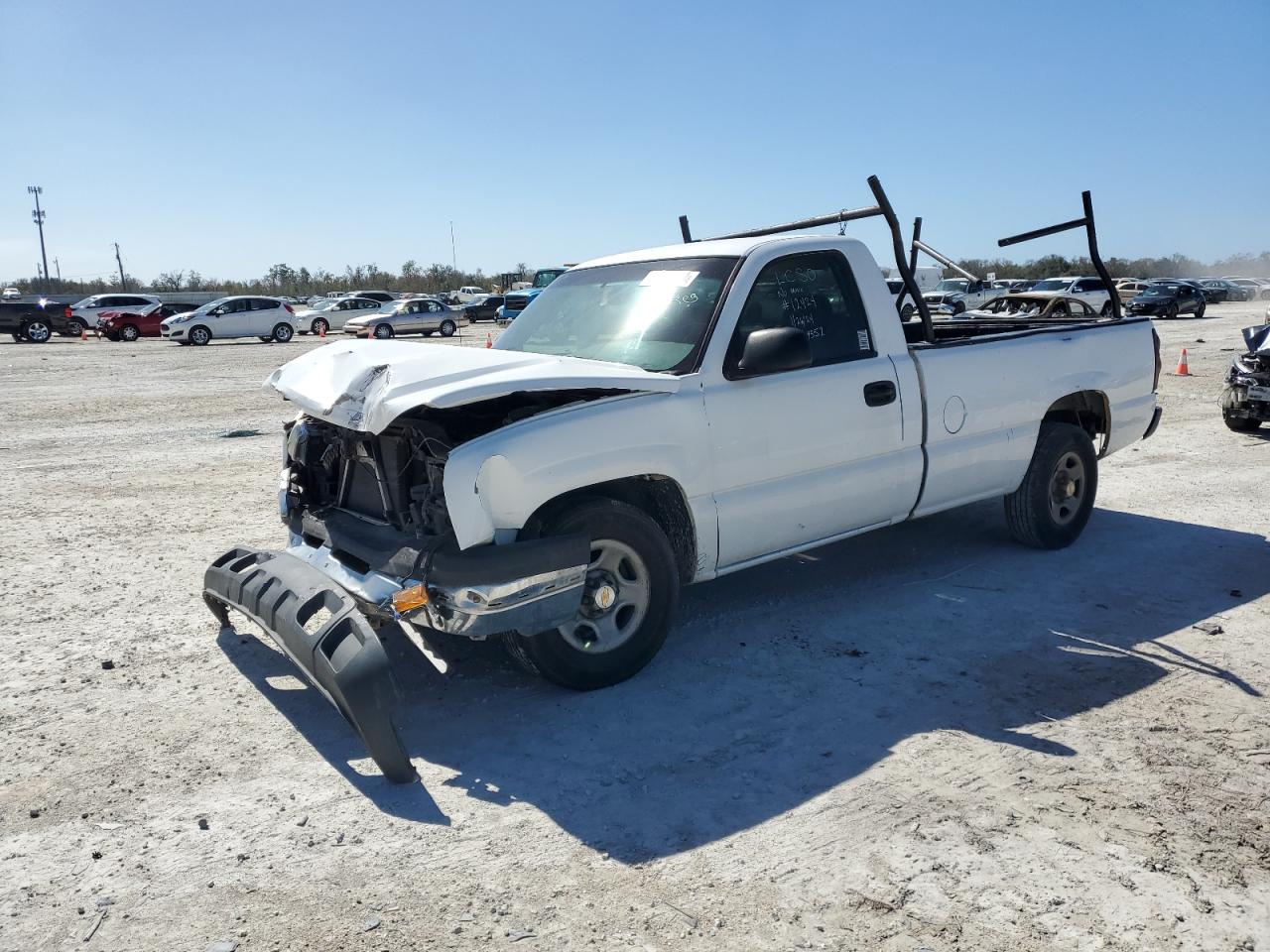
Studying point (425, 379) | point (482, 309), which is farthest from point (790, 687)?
point (482, 309)

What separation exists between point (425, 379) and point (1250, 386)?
997cm

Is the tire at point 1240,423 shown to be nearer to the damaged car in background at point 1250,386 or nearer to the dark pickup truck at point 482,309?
the damaged car in background at point 1250,386

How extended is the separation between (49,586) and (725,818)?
4.78 m

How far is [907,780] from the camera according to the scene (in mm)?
3695

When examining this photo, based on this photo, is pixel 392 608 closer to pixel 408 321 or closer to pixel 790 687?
pixel 790 687

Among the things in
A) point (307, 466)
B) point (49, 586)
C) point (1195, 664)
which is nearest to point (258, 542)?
point (49, 586)

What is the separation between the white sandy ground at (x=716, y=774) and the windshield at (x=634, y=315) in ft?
2.92

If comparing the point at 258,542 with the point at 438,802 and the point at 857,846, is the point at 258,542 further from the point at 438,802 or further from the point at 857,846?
the point at 857,846

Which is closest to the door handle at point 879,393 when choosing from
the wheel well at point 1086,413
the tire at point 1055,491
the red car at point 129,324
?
the tire at point 1055,491

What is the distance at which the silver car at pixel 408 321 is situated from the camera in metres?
36.4

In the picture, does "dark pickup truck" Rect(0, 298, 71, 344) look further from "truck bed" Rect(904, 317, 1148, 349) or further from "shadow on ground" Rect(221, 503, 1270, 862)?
"shadow on ground" Rect(221, 503, 1270, 862)

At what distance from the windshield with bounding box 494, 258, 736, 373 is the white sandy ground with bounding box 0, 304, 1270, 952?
0.89 meters

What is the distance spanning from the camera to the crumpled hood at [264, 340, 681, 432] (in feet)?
13.1

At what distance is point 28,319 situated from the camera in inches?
1419
